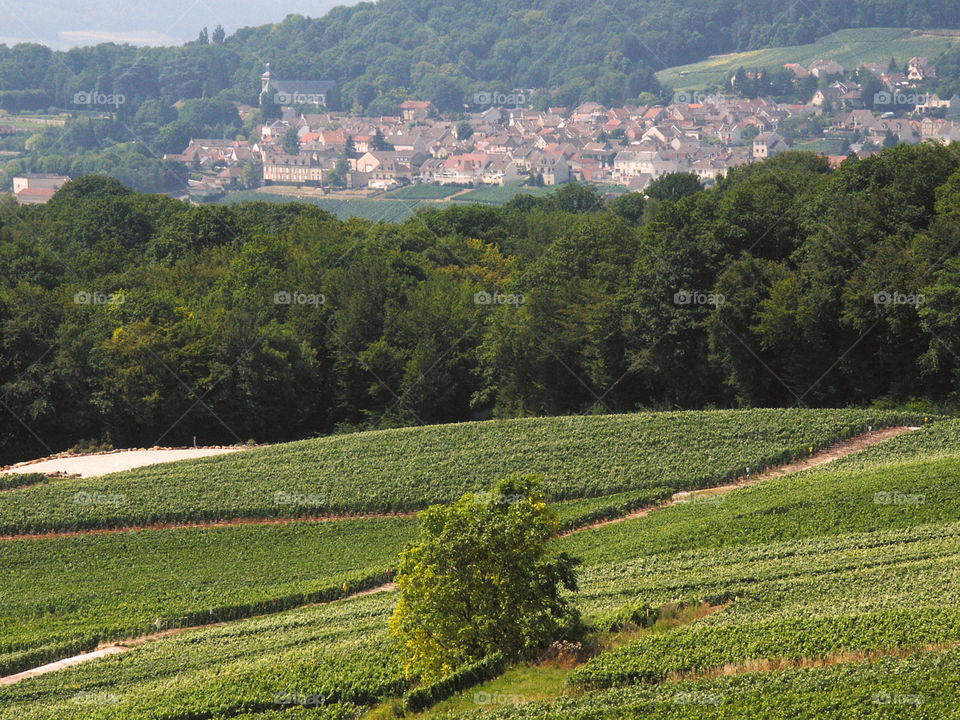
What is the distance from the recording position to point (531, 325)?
63.1 meters

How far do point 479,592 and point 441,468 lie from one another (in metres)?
22.1

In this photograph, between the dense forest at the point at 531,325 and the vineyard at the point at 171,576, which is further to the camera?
the dense forest at the point at 531,325

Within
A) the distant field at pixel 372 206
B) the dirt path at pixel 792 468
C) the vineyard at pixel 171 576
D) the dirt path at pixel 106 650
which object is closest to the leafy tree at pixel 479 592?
the dirt path at pixel 106 650

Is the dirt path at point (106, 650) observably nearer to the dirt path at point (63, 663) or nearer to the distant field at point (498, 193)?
the dirt path at point (63, 663)

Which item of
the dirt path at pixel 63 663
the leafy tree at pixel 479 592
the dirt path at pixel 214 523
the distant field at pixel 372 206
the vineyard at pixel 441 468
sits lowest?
the dirt path at pixel 63 663


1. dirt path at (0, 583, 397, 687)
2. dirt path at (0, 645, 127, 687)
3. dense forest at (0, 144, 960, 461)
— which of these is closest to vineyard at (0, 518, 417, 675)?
dirt path at (0, 583, 397, 687)

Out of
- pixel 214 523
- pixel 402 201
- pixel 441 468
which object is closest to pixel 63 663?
pixel 214 523

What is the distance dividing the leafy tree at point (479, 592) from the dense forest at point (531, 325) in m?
30.5

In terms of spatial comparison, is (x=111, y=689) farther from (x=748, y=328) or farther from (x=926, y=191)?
(x=926, y=191)

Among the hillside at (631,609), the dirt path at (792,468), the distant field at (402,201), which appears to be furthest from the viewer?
the distant field at (402,201)

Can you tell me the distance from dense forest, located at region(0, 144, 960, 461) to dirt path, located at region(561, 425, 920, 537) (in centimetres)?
594

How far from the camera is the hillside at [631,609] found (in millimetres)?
22375

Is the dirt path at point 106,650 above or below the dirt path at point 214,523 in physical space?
below

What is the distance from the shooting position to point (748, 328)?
182 ft
